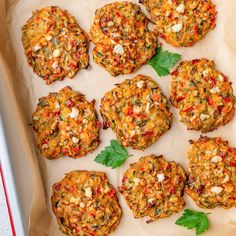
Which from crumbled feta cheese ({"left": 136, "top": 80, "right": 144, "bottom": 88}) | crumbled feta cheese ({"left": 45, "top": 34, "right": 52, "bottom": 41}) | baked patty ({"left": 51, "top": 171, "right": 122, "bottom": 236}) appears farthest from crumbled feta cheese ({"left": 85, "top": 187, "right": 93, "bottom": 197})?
crumbled feta cheese ({"left": 45, "top": 34, "right": 52, "bottom": 41})

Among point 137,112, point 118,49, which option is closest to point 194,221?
point 137,112

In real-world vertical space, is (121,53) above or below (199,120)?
above

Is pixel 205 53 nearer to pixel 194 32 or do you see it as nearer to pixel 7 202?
pixel 194 32

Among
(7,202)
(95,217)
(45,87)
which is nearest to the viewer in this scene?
(7,202)

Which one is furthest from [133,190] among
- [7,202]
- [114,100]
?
[7,202]

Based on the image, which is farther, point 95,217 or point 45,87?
point 45,87

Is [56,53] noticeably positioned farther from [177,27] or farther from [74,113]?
[177,27]
